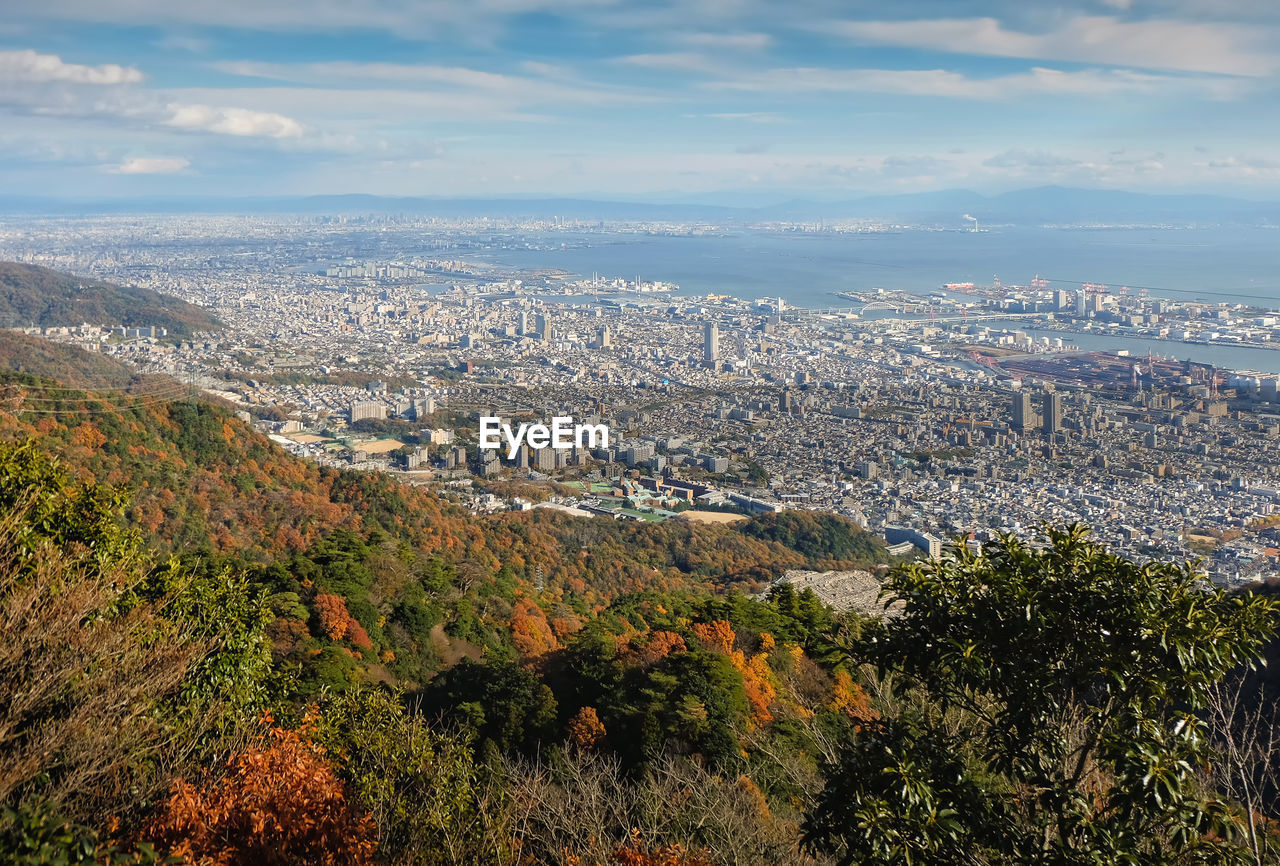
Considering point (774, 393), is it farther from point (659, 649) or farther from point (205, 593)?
point (205, 593)

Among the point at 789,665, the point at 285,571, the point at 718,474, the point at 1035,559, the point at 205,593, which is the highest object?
the point at 1035,559

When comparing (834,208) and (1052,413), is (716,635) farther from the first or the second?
(834,208)

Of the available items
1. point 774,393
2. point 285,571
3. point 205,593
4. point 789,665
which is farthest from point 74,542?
point 774,393

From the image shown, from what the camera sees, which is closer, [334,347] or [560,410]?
[560,410]

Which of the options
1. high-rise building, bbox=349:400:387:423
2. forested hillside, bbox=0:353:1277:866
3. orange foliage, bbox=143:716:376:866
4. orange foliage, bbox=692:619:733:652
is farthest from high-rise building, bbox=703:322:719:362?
orange foliage, bbox=143:716:376:866

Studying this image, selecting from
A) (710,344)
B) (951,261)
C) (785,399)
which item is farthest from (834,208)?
(785,399)

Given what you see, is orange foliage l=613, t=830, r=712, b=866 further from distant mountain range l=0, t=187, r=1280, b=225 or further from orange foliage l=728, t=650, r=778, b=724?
distant mountain range l=0, t=187, r=1280, b=225

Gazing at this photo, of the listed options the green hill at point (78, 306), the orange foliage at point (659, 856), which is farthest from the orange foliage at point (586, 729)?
the green hill at point (78, 306)
